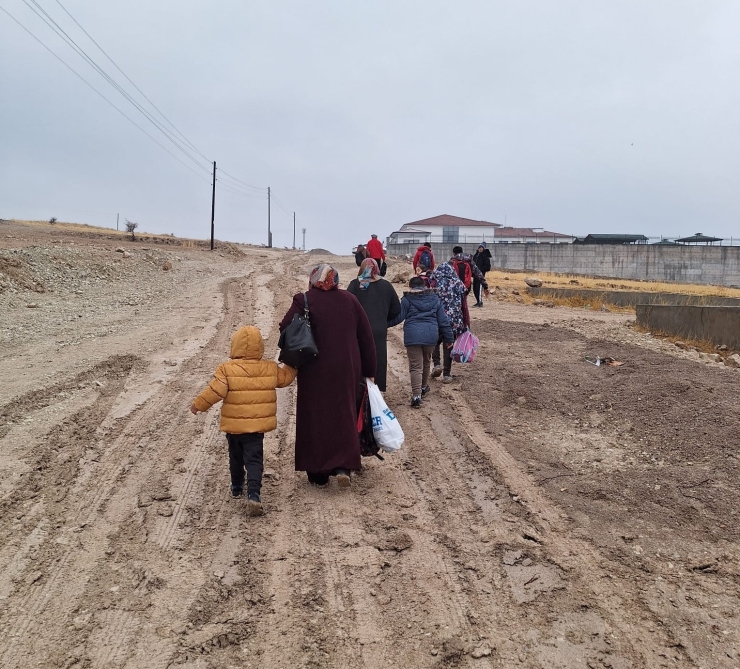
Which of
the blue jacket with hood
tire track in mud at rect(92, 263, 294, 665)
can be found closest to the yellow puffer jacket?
tire track in mud at rect(92, 263, 294, 665)

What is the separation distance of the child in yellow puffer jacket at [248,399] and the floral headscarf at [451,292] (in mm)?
4877

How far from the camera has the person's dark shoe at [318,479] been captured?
18.9 ft

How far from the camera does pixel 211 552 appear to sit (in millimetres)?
4582

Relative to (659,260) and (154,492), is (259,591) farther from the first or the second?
(659,260)

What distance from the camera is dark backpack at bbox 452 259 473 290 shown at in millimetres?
11602

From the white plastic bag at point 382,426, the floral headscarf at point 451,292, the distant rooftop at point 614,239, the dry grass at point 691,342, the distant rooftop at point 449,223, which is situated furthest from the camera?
the distant rooftop at point 449,223

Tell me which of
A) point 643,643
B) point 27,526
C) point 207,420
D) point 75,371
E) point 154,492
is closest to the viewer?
point 643,643

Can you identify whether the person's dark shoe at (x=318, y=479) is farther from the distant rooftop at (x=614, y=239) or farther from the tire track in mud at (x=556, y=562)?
the distant rooftop at (x=614, y=239)

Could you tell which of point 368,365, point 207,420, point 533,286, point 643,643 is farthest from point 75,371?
point 533,286

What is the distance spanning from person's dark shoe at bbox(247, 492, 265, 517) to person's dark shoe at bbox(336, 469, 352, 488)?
753 millimetres

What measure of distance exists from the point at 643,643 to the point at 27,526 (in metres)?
4.09

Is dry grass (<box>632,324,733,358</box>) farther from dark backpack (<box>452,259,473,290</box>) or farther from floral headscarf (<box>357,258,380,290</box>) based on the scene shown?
floral headscarf (<box>357,258,380,290</box>)

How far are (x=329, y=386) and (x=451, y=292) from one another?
452 centimetres

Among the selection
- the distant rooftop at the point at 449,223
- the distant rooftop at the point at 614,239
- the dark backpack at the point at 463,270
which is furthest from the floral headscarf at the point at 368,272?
the distant rooftop at the point at 449,223
